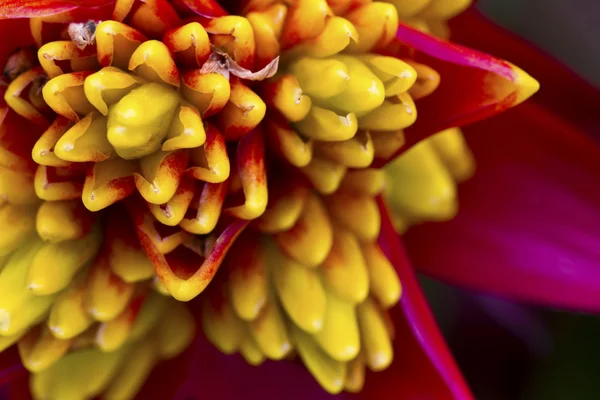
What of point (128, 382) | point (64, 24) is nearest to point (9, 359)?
point (128, 382)

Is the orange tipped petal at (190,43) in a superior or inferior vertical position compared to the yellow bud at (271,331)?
superior

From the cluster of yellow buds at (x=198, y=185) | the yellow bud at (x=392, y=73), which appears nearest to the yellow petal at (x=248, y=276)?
the cluster of yellow buds at (x=198, y=185)

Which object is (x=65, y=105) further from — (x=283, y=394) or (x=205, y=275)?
(x=283, y=394)

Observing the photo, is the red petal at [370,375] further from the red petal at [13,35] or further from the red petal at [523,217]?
the red petal at [13,35]

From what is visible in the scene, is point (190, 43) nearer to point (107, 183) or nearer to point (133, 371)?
point (107, 183)

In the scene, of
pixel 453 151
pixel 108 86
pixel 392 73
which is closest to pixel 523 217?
pixel 453 151

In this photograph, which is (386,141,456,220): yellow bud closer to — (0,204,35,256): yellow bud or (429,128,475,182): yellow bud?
(429,128,475,182): yellow bud
